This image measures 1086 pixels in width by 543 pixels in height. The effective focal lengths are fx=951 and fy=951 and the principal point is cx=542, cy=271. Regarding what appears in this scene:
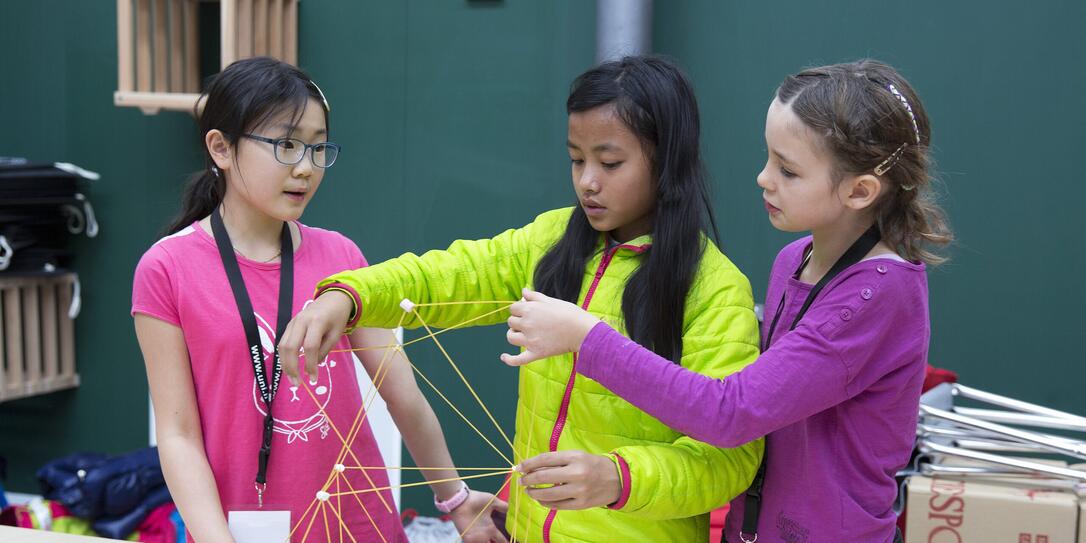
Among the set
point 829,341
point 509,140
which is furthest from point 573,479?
point 509,140

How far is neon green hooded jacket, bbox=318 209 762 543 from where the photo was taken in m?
0.98

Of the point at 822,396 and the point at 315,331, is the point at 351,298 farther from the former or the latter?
the point at 822,396

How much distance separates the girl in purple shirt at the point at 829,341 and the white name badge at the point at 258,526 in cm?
46

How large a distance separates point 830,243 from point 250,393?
2.54 feet

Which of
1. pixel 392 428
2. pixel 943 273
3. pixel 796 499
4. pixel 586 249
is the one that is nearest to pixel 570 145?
pixel 586 249

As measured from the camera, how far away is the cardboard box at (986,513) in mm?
1575

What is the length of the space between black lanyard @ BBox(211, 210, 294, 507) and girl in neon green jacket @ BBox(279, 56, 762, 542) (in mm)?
223

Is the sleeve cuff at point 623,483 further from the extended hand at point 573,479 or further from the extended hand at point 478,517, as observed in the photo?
the extended hand at point 478,517

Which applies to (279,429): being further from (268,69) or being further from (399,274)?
(268,69)

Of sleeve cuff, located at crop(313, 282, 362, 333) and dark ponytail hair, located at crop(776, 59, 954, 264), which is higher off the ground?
dark ponytail hair, located at crop(776, 59, 954, 264)

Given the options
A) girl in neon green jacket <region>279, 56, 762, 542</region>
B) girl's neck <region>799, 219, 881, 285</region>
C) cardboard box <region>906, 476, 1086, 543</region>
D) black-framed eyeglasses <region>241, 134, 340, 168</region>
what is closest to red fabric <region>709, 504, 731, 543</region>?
cardboard box <region>906, 476, 1086, 543</region>

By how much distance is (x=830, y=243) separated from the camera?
3.53ft

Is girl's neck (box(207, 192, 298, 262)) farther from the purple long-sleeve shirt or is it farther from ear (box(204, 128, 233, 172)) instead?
the purple long-sleeve shirt

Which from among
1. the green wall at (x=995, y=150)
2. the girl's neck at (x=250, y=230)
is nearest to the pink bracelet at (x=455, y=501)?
the girl's neck at (x=250, y=230)
